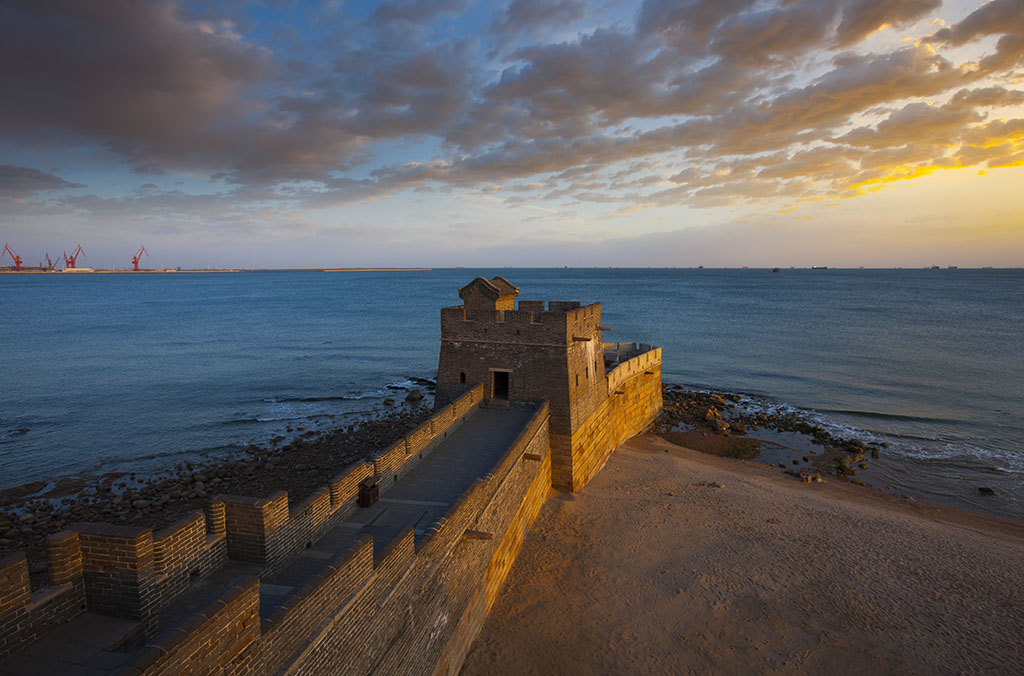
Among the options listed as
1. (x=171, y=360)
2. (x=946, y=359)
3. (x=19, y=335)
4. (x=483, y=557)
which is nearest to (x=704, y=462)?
(x=483, y=557)

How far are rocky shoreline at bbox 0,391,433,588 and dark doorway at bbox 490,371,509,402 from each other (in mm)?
3322

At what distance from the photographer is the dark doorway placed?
1848 centimetres

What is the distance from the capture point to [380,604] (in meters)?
7.21

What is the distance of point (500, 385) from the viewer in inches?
742

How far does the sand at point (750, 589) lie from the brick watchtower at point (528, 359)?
1.81 meters

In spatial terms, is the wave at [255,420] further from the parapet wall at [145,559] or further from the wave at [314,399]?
the parapet wall at [145,559]

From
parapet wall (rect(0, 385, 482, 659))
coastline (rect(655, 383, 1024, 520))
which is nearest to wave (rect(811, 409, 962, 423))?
coastline (rect(655, 383, 1024, 520))

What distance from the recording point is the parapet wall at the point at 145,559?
529 centimetres

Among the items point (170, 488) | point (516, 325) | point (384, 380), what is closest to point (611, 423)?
point (516, 325)

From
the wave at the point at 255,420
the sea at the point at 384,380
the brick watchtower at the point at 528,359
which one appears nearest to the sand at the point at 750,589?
the brick watchtower at the point at 528,359

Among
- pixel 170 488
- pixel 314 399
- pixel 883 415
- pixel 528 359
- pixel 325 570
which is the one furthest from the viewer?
pixel 314 399

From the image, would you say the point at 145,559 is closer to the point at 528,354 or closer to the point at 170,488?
the point at 528,354

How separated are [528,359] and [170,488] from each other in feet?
49.7

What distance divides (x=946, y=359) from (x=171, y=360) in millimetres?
70634
